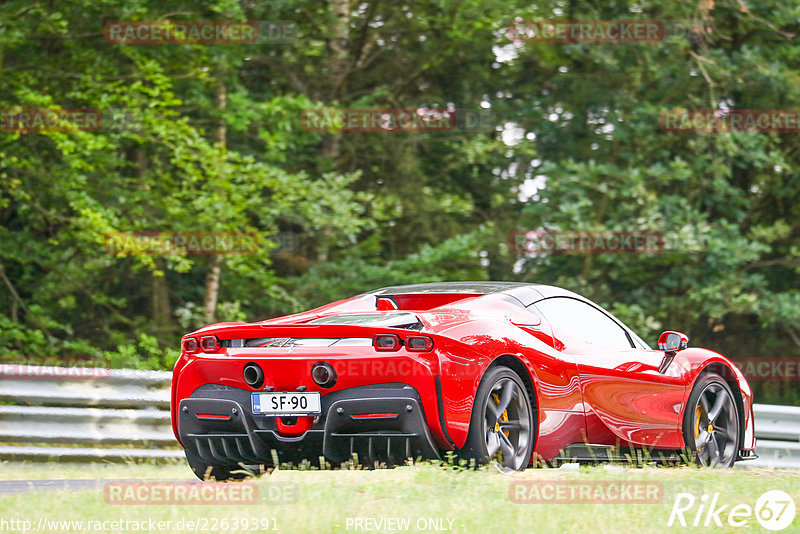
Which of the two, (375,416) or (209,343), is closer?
(375,416)

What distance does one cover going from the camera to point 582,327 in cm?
667

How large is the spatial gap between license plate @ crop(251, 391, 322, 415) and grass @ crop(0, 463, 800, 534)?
1.20 ft

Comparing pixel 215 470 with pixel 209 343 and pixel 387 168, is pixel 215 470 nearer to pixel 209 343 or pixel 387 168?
pixel 209 343

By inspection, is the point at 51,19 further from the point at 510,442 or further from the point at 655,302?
the point at 510,442

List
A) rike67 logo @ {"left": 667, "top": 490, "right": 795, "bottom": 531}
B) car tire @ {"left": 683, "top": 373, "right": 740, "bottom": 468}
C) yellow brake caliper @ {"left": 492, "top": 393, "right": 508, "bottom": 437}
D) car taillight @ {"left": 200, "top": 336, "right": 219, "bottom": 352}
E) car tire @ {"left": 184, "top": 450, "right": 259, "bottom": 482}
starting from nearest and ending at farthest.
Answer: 1. rike67 logo @ {"left": 667, "top": 490, "right": 795, "bottom": 531}
2. yellow brake caliper @ {"left": 492, "top": 393, "right": 508, "bottom": 437}
3. car taillight @ {"left": 200, "top": 336, "right": 219, "bottom": 352}
4. car tire @ {"left": 184, "top": 450, "right": 259, "bottom": 482}
5. car tire @ {"left": 683, "top": 373, "right": 740, "bottom": 468}

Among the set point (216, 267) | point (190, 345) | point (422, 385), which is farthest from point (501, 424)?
point (216, 267)

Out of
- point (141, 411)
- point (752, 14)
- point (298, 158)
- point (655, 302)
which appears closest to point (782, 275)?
point (655, 302)

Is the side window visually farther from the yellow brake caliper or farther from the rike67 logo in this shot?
the rike67 logo

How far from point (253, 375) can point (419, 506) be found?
4.14 ft

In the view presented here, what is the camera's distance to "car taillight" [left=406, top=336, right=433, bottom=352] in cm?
522

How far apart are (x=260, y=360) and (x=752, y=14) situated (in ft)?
49.1

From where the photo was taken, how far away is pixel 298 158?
19.1m

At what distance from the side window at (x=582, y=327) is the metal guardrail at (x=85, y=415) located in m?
2.00

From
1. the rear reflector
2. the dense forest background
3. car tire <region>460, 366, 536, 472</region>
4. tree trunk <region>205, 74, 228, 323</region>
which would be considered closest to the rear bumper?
the rear reflector
